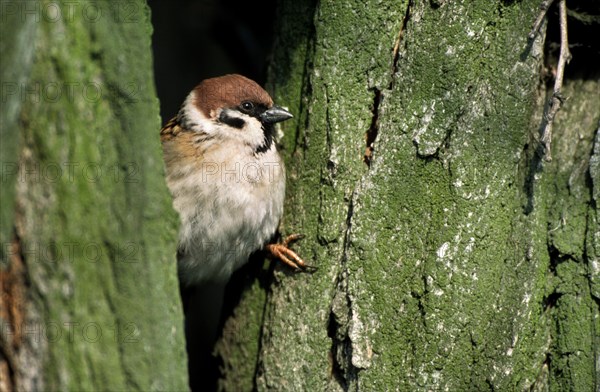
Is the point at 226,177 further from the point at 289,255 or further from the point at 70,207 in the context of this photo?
the point at 70,207

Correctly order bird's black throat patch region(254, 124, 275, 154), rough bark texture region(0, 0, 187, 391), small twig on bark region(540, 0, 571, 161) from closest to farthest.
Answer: rough bark texture region(0, 0, 187, 391), small twig on bark region(540, 0, 571, 161), bird's black throat patch region(254, 124, 275, 154)

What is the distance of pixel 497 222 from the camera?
266 centimetres

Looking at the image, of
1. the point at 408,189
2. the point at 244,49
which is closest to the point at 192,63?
the point at 244,49

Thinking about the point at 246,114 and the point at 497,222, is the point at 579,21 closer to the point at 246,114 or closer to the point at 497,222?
the point at 497,222

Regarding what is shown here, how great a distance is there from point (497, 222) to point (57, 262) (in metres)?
1.53

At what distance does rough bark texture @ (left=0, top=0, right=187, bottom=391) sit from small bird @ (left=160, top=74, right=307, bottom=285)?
971 mm

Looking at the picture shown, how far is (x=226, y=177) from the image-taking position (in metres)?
3.08

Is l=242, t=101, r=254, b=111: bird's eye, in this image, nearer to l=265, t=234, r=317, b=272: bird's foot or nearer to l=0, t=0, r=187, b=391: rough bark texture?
l=265, t=234, r=317, b=272: bird's foot

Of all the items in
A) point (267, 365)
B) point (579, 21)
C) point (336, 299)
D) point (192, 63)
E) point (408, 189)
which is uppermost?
point (579, 21)

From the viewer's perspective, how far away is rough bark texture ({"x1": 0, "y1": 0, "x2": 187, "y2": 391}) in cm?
197

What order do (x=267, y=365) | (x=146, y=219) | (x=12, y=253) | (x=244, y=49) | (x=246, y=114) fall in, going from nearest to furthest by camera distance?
(x=12, y=253), (x=146, y=219), (x=267, y=365), (x=246, y=114), (x=244, y=49)

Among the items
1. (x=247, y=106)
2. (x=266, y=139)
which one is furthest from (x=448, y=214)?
(x=247, y=106)

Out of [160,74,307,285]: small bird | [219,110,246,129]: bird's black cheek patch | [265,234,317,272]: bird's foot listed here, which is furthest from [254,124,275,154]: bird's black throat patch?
[265,234,317,272]: bird's foot

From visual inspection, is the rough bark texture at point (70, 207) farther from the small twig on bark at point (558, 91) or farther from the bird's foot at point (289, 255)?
the small twig on bark at point (558, 91)
